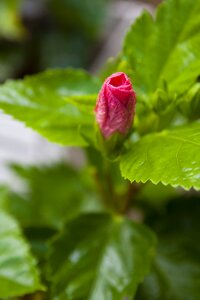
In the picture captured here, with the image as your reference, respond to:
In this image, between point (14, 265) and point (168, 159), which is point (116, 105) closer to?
point (168, 159)

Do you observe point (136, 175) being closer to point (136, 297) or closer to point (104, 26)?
point (136, 297)

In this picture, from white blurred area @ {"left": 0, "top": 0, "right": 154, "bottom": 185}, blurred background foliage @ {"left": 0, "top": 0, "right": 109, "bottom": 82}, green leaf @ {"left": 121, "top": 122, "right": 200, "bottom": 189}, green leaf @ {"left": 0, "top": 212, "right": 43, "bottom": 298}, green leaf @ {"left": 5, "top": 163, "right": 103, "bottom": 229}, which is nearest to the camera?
green leaf @ {"left": 121, "top": 122, "right": 200, "bottom": 189}

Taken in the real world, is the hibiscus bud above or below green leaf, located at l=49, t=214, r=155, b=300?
above

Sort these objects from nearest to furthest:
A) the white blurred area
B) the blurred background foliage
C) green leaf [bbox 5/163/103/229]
Answer: 1. green leaf [bbox 5/163/103/229]
2. the white blurred area
3. the blurred background foliage

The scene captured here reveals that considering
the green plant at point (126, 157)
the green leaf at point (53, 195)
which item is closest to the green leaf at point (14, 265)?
the green plant at point (126, 157)

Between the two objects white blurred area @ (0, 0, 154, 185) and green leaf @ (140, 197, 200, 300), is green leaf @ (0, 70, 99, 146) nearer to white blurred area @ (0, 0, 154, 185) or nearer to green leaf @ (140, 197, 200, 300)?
green leaf @ (140, 197, 200, 300)

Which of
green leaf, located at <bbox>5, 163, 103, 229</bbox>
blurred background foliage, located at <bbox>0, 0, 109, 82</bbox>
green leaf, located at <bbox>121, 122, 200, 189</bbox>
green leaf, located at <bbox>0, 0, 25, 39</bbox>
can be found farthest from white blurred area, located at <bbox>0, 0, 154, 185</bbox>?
green leaf, located at <bbox>121, 122, 200, 189</bbox>

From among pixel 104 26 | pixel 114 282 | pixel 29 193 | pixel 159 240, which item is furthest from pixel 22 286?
pixel 104 26
